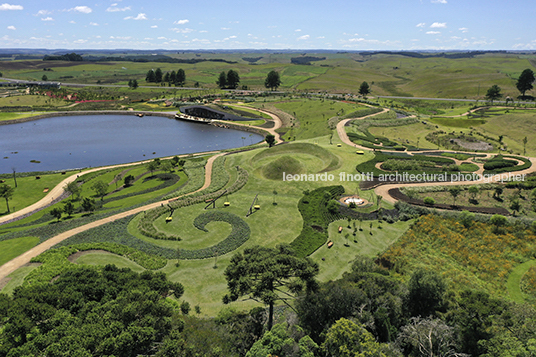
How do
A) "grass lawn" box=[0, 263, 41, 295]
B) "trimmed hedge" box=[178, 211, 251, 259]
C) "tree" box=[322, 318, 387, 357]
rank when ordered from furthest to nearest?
"trimmed hedge" box=[178, 211, 251, 259] → "grass lawn" box=[0, 263, 41, 295] → "tree" box=[322, 318, 387, 357]

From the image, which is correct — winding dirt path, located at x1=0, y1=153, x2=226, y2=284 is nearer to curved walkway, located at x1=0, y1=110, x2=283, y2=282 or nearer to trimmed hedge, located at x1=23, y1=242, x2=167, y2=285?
curved walkway, located at x1=0, y1=110, x2=283, y2=282

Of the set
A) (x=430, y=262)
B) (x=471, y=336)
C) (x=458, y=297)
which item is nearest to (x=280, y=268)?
(x=471, y=336)

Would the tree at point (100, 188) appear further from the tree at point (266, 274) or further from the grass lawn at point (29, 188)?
the tree at point (266, 274)

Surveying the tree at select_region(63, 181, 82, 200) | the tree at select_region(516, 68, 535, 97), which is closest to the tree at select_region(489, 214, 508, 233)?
the tree at select_region(63, 181, 82, 200)

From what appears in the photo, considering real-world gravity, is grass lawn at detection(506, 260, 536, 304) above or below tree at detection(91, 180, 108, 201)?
below

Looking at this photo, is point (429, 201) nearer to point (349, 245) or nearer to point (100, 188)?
point (349, 245)
